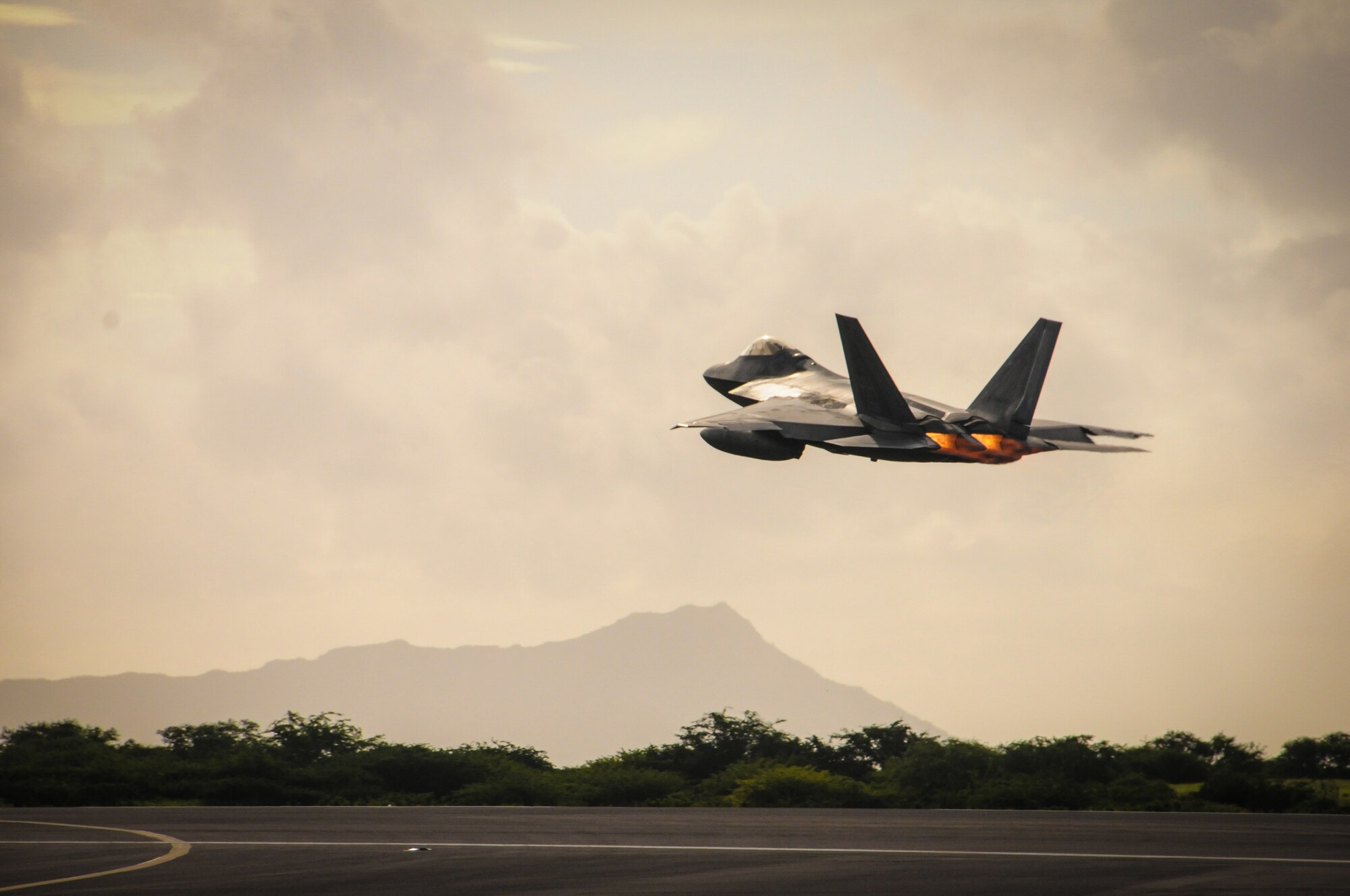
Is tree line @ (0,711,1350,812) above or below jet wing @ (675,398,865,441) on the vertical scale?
below

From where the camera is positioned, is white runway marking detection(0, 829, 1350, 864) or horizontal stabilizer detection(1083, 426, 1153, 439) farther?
horizontal stabilizer detection(1083, 426, 1153, 439)

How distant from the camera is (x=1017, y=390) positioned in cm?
4228

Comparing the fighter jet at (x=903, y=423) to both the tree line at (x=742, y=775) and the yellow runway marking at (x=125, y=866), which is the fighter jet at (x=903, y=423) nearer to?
the tree line at (x=742, y=775)

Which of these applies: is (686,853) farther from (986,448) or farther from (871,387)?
(986,448)

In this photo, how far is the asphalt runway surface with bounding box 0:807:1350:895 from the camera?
2114 cm

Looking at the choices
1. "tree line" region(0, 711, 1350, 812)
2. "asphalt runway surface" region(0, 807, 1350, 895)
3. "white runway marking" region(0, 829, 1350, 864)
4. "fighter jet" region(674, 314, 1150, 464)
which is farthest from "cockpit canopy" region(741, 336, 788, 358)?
"white runway marking" region(0, 829, 1350, 864)

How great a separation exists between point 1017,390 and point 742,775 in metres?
16.2

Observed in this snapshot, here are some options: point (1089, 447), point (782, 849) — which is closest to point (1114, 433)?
point (1089, 447)

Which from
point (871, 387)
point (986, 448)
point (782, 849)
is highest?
point (871, 387)

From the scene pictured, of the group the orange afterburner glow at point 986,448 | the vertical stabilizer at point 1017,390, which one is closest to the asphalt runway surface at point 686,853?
the orange afterburner glow at point 986,448

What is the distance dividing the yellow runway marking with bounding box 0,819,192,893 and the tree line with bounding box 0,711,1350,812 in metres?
10.6

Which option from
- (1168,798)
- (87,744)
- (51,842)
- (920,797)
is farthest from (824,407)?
(87,744)

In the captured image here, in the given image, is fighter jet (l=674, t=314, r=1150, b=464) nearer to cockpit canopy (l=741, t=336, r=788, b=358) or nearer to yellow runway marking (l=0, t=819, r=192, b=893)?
cockpit canopy (l=741, t=336, r=788, b=358)

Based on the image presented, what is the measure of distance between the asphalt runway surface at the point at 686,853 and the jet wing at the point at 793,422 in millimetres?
12426
